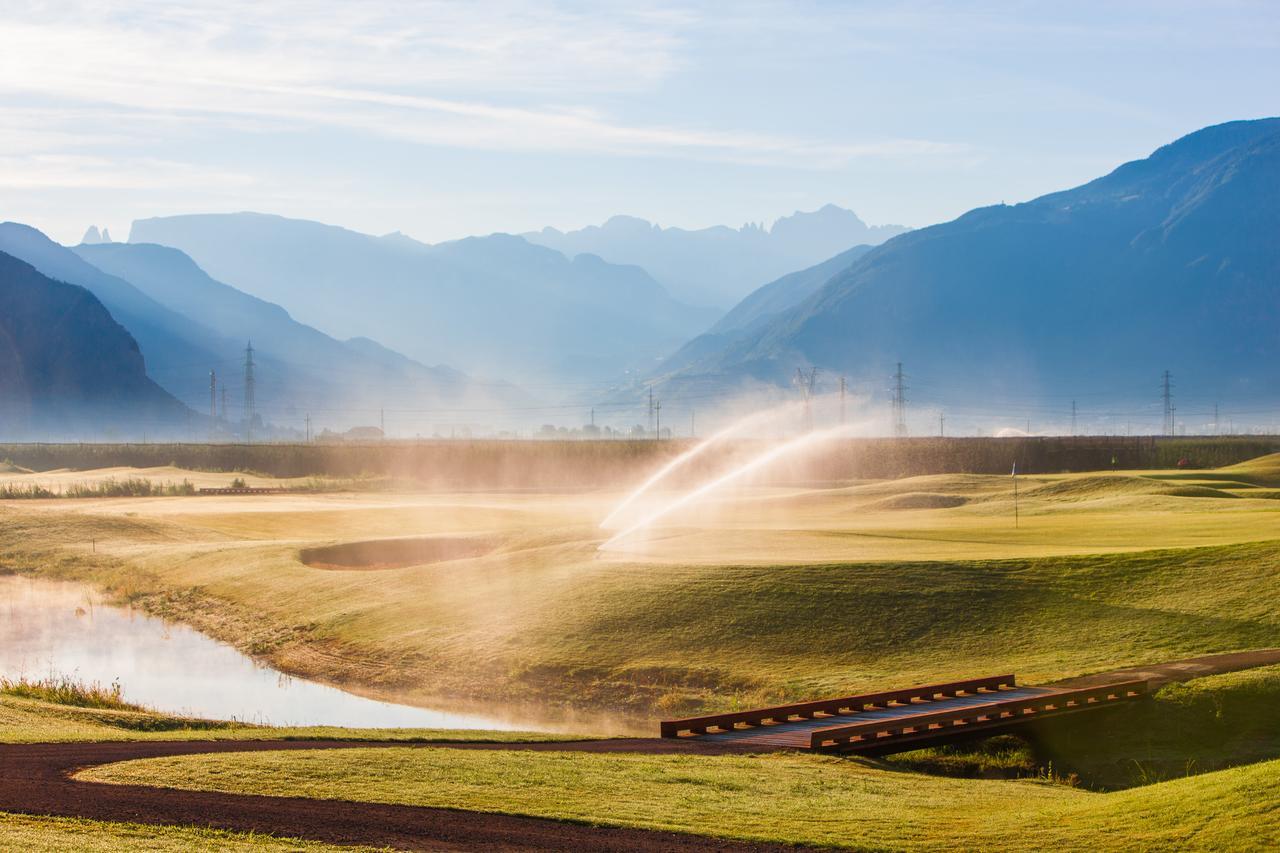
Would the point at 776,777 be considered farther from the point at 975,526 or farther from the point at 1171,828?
the point at 975,526

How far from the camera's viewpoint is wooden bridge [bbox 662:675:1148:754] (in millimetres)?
26000

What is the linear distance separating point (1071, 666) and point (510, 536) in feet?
112

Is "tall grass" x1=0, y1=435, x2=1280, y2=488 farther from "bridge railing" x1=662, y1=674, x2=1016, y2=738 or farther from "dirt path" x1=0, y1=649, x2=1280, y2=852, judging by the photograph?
"dirt path" x1=0, y1=649, x2=1280, y2=852

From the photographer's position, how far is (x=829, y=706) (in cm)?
2838

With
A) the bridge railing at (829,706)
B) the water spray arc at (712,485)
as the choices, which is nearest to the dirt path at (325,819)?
the bridge railing at (829,706)

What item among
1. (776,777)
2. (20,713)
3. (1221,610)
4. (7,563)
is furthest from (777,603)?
(7,563)

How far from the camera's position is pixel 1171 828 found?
18.2m

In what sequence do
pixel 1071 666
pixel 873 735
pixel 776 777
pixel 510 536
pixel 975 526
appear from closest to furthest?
pixel 776 777, pixel 873 735, pixel 1071 666, pixel 975 526, pixel 510 536

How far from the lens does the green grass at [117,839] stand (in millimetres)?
15469

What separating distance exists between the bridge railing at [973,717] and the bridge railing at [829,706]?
1.36m

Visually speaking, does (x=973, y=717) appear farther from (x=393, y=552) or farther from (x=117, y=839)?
(x=393, y=552)

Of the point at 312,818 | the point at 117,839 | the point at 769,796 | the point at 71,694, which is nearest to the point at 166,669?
the point at 71,694

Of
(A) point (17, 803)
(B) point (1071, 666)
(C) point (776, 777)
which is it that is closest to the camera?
(A) point (17, 803)

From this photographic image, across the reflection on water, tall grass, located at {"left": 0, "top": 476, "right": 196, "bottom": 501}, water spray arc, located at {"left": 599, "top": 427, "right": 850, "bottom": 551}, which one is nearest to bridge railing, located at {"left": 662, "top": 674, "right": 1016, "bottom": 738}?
the reflection on water
